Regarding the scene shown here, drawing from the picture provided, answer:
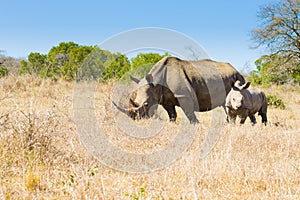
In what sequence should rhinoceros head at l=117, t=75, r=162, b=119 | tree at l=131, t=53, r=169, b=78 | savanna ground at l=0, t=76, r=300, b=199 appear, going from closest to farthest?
savanna ground at l=0, t=76, r=300, b=199
rhinoceros head at l=117, t=75, r=162, b=119
tree at l=131, t=53, r=169, b=78

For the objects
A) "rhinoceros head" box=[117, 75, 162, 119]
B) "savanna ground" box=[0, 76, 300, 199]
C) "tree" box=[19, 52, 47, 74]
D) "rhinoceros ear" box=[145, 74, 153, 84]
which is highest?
"tree" box=[19, 52, 47, 74]

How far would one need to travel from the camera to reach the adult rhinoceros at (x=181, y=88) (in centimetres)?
755

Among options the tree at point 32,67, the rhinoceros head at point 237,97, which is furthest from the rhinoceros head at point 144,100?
the tree at point 32,67

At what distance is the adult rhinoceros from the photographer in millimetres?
7555

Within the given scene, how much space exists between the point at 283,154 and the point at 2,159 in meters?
3.80

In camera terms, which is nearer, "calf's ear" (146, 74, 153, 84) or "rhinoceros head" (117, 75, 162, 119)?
"rhinoceros head" (117, 75, 162, 119)

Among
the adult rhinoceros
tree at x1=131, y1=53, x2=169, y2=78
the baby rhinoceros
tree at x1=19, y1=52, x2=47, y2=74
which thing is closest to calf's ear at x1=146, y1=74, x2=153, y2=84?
the adult rhinoceros

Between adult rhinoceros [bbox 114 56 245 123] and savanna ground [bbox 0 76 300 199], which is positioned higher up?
adult rhinoceros [bbox 114 56 245 123]

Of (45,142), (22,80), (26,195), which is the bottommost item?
(26,195)

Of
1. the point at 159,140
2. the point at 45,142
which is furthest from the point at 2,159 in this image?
the point at 159,140

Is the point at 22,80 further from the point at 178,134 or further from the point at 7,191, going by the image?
the point at 7,191

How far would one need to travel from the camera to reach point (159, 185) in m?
3.41

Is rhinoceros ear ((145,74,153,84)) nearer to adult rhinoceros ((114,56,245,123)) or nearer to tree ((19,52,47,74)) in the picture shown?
adult rhinoceros ((114,56,245,123))

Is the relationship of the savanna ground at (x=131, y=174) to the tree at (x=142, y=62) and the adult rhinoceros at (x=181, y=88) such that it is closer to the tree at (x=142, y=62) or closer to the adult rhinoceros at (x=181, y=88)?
the adult rhinoceros at (x=181, y=88)
